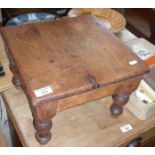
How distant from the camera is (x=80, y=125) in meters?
0.76

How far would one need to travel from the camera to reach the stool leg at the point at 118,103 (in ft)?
2.32

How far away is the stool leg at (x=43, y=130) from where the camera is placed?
0.63m

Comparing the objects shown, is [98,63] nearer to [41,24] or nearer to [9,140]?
[41,24]

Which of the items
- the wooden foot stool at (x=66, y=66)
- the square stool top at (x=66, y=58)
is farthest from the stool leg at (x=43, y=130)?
the square stool top at (x=66, y=58)

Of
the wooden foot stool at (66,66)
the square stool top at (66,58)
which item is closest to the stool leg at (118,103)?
the wooden foot stool at (66,66)

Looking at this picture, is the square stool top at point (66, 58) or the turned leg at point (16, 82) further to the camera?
the turned leg at point (16, 82)

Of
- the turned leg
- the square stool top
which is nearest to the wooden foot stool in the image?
the square stool top

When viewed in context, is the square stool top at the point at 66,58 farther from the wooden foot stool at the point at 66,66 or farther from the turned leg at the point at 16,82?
the turned leg at the point at 16,82

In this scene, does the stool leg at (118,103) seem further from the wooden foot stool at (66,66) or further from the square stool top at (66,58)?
the square stool top at (66,58)

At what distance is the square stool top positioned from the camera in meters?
0.57

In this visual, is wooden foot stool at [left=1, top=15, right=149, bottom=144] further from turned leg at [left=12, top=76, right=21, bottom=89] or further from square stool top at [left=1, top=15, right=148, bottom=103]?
turned leg at [left=12, top=76, right=21, bottom=89]

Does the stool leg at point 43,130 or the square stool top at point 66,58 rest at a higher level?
the square stool top at point 66,58
